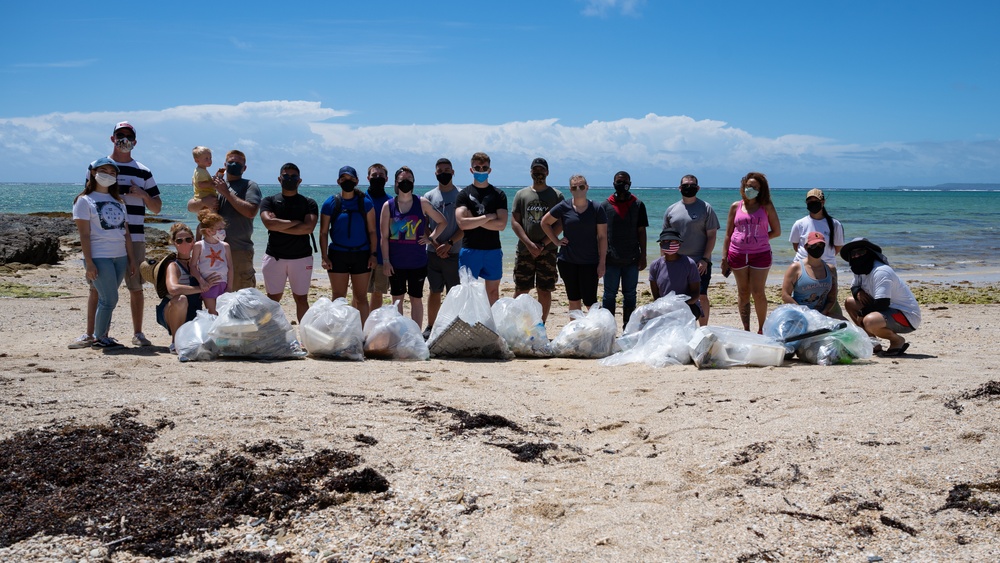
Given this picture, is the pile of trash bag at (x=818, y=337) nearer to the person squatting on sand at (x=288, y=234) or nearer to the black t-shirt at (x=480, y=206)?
the black t-shirt at (x=480, y=206)

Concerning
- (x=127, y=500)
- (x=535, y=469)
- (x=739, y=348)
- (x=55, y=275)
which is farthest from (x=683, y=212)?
(x=55, y=275)

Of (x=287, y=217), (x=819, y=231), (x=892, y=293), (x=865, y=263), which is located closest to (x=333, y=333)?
(x=287, y=217)

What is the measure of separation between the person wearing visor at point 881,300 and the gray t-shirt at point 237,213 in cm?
517

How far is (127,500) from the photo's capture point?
3500mm

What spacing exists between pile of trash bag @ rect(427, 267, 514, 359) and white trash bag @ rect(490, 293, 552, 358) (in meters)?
0.18

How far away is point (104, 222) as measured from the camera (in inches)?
256

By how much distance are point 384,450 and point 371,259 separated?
3361mm

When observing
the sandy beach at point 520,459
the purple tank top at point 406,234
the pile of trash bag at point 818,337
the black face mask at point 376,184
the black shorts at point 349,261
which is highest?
the black face mask at point 376,184

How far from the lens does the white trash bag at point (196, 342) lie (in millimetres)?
6207

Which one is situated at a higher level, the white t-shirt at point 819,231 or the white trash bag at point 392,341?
the white t-shirt at point 819,231

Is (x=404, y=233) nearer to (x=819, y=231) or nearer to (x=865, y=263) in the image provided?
(x=819, y=231)

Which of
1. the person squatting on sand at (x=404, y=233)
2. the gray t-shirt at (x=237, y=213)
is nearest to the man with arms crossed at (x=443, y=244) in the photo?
the person squatting on sand at (x=404, y=233)

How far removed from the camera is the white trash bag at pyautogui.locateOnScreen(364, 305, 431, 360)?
662 cm

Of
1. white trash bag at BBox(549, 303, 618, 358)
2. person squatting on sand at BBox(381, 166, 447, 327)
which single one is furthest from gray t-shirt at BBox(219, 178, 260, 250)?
white trash bag at BBox(549, 303, 618, 358)
